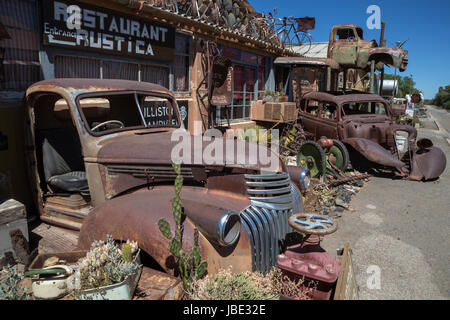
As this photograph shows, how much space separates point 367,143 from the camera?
7.73m

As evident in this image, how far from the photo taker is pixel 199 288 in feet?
7.55

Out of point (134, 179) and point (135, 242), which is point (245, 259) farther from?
point (134, 179)

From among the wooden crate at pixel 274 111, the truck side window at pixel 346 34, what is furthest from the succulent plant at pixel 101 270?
the truck side window at pixel 346 34

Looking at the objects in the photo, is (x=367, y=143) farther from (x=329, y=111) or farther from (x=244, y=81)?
(x=244, y=81)

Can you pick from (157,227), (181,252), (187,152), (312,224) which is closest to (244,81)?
(187,152)

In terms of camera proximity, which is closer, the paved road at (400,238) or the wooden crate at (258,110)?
the paved road at (400,238)

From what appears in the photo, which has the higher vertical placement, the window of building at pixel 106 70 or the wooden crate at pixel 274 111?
the window of building at pixel 106 70

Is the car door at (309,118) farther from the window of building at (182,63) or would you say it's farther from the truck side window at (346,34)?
the truck side window at (346,34)

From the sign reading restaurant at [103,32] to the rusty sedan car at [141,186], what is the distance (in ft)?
5.16

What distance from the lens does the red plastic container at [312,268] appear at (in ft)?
8.21

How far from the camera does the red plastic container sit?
8.21ft

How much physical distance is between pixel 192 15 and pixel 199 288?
25.7 feet

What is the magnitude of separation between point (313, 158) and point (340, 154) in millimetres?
764
